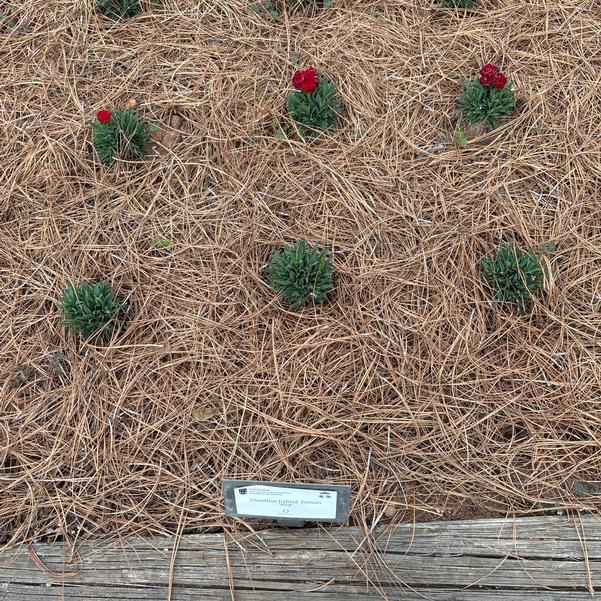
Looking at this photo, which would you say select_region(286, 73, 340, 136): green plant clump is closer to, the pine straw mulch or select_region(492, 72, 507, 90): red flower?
the pine straw mulch

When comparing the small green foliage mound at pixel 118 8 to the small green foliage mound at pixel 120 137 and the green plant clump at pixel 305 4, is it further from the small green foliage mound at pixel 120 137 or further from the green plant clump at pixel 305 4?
the green plant clump at pixel 305 4

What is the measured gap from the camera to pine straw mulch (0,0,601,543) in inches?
82.7

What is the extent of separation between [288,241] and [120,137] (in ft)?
2.87

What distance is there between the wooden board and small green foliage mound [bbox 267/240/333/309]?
2.89 feet

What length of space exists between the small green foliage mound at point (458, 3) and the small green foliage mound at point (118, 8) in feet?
4.97

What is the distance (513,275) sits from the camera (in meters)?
2.21

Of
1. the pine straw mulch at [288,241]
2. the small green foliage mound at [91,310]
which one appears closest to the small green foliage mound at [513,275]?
the pine straw mulch at [288,241]

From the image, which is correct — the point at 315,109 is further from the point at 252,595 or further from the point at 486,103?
the point at 252,595

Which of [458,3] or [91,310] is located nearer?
[91,310]

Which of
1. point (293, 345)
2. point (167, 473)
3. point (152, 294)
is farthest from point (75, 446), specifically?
point (293, 345)

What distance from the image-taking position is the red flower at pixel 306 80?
239 centimetres

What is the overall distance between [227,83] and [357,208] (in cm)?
90

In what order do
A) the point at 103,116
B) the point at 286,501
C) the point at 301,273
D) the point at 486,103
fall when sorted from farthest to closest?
the point at 486,103, the point at 103,116, the point at 301,273, the point at 286,501

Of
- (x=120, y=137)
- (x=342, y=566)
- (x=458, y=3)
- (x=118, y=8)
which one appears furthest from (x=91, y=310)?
(x=458, y=3)
